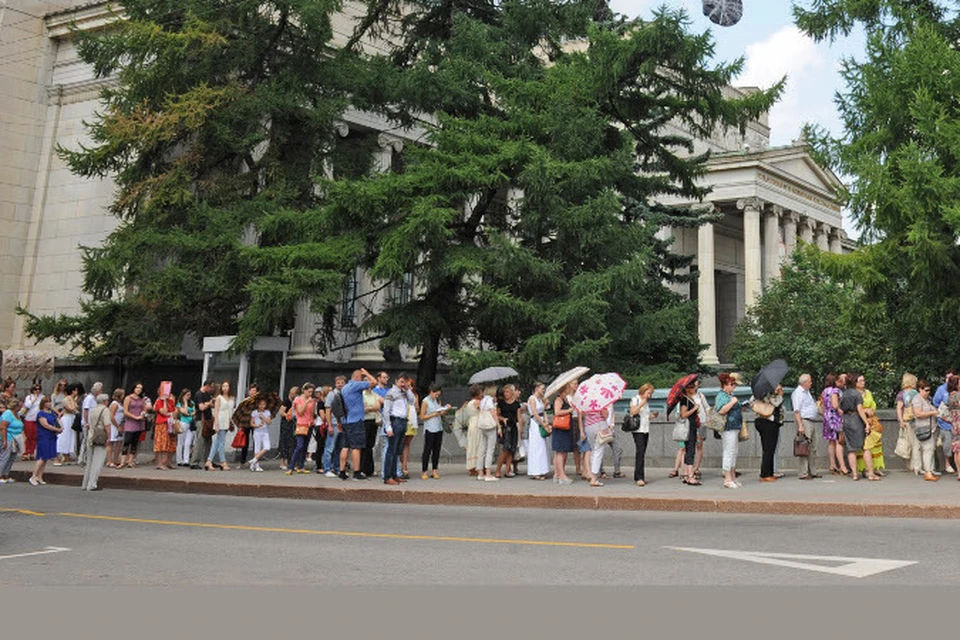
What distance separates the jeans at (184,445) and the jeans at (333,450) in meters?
4.33

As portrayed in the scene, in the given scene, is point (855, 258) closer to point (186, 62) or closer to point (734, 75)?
point (734, 75)

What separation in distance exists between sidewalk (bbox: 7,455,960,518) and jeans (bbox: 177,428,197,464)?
2035mm

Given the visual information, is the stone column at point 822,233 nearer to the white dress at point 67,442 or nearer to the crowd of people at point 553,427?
the crowd of people at point 553,427

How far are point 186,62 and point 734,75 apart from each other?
48.0ft

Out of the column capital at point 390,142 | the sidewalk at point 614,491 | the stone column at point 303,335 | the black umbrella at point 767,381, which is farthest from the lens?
the column capital at point 390,142

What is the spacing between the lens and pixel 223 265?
23.2 metres

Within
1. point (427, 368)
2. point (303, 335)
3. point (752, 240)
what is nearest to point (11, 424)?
point (427, 368)

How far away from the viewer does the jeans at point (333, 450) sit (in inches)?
680

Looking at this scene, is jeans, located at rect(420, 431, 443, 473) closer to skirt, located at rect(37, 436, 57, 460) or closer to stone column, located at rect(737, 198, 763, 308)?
skirt, located at rect(37, 436, 57, 460)

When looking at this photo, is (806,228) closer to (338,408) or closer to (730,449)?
(730,449)

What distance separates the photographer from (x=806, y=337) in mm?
34469

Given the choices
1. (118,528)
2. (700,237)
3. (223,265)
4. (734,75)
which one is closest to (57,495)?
(118,528)

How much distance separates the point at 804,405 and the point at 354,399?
7.77 metres

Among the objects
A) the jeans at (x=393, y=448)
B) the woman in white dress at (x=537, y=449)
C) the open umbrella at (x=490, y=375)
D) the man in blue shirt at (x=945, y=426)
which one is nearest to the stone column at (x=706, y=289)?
the open umbrella at (x=490, y=375)
